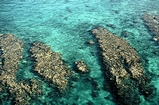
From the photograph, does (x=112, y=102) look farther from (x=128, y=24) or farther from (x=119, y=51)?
(x=128, y=24)

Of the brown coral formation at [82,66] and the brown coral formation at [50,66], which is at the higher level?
the brown coral formation at [50,66]

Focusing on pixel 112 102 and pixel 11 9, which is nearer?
pixel 112 102

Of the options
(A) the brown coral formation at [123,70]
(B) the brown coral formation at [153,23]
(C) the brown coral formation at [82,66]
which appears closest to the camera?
(A) the brown coral formation at [123,70]

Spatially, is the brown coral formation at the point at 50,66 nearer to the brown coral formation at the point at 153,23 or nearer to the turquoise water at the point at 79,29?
the turquoise water at the point at 79,29

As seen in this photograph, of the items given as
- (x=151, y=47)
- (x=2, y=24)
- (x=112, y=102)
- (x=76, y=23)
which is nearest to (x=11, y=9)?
(x=2, y=24)

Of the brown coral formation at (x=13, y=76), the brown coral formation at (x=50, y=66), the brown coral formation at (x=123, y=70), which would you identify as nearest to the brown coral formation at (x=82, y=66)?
the brown coral formation at (x=50, y=66)

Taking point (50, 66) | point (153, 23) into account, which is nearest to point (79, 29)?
point (50, 66)
